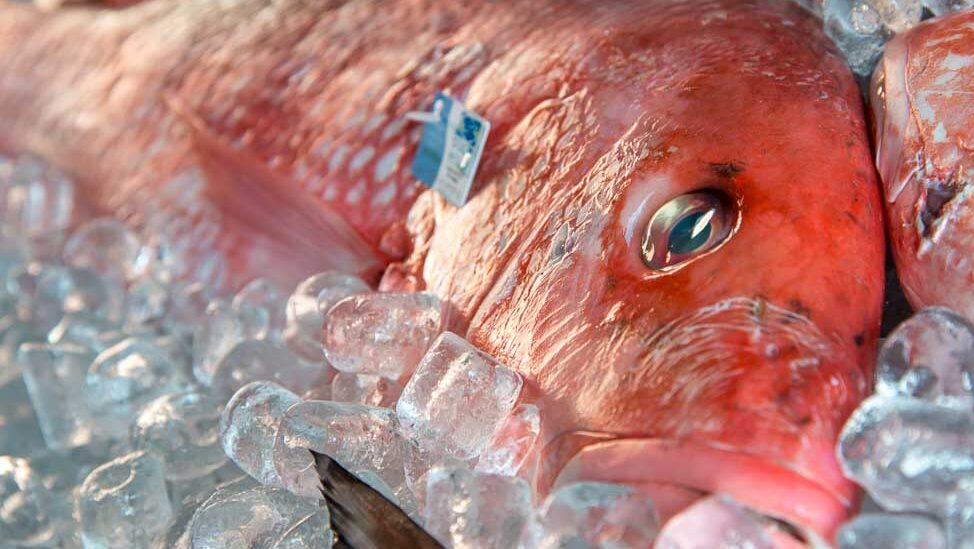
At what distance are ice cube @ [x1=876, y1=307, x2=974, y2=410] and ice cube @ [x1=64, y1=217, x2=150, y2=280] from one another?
60.9 inches

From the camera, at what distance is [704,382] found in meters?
0.96

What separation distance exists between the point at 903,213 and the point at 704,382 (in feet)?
1.14

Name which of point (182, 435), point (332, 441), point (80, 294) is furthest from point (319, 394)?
point (80, 294)

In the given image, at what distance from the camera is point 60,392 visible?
1.69m

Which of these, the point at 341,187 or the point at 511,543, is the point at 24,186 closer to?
the point at 341,187

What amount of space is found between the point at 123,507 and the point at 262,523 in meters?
0.24

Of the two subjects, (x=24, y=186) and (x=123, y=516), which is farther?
(x=24, y=186)

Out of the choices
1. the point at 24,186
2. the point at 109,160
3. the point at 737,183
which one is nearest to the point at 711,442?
the point at 737,183

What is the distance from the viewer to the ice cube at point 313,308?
5.15 feet

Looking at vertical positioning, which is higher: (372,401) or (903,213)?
(903,213)

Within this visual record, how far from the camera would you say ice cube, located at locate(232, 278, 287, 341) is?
1.74 metres

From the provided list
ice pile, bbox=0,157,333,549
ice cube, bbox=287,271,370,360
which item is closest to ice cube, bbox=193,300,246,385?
ice pile, bbox=0,157,333,549

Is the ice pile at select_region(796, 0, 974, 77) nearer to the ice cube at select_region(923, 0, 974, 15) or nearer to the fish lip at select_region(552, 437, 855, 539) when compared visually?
the ice cube at select_region(923, 0, 974, 15)

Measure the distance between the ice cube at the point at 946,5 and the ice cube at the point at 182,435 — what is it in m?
1.13
